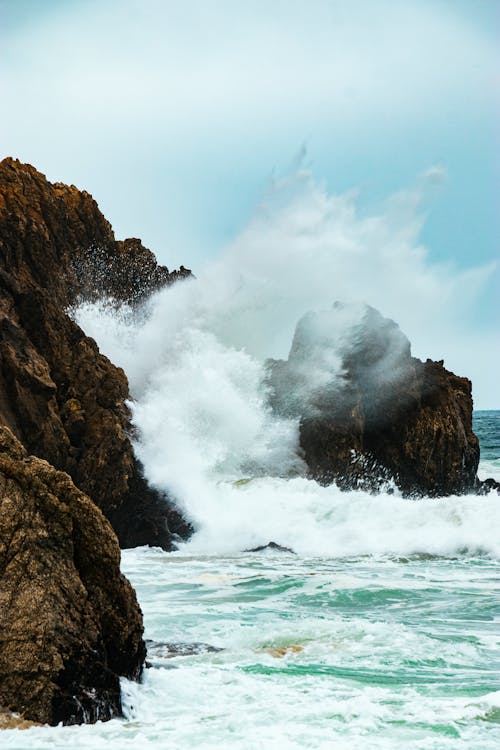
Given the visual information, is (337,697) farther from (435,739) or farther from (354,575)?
(354,575)

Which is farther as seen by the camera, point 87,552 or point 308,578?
point 308,578

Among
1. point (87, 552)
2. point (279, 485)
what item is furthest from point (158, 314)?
point (87, 552)

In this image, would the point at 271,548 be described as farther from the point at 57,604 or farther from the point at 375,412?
the point at 57,604

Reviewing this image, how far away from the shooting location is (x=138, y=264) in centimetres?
2217

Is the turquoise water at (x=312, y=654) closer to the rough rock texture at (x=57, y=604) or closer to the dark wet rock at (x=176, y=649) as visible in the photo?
the dark wet rock at (x=176, y=649)

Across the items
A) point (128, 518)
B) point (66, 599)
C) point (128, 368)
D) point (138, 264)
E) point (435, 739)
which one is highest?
point (138, 264)

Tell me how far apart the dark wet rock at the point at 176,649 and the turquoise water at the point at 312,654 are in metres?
0.02

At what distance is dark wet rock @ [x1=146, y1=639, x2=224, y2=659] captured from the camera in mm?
6600

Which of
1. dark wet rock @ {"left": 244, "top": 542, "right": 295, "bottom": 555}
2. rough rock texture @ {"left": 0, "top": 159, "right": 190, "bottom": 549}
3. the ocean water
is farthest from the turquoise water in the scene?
rough rock texture @ {"left": 0, "top": 159, "right": 190, "bottom": 549}

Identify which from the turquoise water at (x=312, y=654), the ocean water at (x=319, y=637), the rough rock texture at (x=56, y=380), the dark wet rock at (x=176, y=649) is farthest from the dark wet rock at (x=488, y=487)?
the dark wet rock at (x=176, y=649)

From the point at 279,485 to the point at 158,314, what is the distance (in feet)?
22.0

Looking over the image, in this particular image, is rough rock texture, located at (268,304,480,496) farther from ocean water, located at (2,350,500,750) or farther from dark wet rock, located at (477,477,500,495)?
ocean water, located at (2,350,500,750)

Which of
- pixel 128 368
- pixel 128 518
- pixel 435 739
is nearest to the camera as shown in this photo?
pixel 435 739

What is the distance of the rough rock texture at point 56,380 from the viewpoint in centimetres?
1312
